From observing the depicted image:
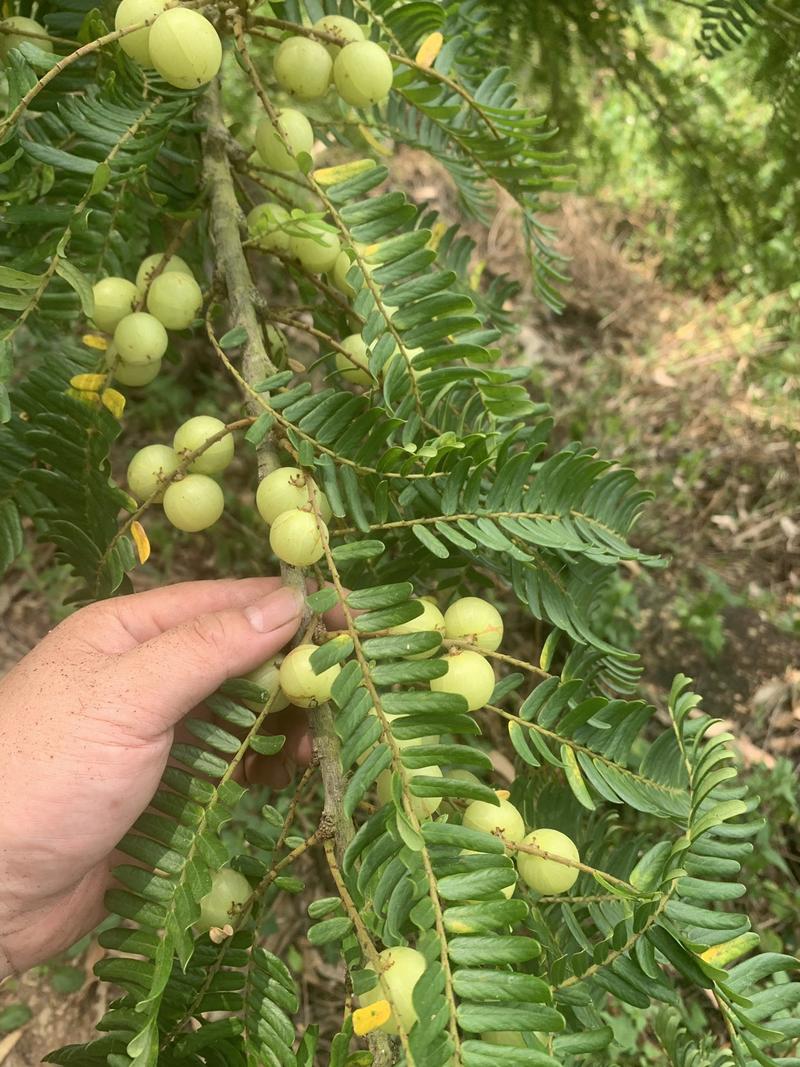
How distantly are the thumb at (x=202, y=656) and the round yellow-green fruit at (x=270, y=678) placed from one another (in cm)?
1

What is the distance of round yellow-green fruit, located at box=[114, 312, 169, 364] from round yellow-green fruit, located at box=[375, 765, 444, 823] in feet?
2.24

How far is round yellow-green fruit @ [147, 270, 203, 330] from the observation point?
122cm

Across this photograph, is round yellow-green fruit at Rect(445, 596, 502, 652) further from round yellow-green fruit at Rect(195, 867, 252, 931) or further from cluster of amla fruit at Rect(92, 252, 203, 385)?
cluster of amla fruit at Rect(92, 252, 203, 385)

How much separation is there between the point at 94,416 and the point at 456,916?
0.83 m

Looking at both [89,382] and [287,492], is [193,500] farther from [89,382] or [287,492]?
[89,382]

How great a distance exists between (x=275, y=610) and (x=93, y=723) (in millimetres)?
280

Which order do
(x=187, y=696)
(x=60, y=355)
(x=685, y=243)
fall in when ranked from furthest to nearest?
(x=685, y=243) → (x=60, y=355) → (x=187, y=696)

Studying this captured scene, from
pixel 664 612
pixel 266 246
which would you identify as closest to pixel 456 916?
pixel 266 246

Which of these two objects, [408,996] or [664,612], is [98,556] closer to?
[408,996]

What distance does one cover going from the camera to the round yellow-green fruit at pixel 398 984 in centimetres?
80

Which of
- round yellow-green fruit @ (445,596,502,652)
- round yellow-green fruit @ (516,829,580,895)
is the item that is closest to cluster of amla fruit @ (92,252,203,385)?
round yellow-green fruit @ (445,596,502,652)

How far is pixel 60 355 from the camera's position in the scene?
1.31m

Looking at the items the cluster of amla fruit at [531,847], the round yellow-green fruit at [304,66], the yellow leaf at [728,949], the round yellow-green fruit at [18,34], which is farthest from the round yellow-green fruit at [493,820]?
the round yellow-green fruit at [18,34]

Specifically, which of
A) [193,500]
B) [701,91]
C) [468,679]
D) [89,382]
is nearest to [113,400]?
[89,382]
